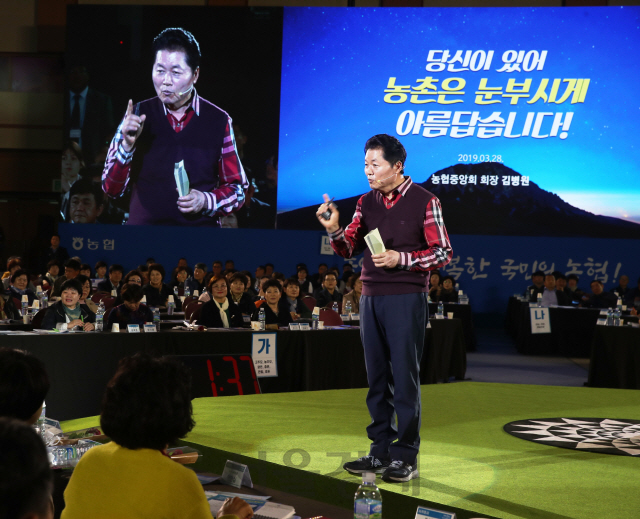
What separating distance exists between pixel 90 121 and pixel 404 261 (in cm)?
1076

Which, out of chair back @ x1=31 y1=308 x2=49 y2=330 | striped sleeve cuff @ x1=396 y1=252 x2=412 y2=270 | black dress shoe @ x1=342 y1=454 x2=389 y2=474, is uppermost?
striped sleeve cuff @ x1=396 y1=252 x2=412 y2=270

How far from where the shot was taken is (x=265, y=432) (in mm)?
3830

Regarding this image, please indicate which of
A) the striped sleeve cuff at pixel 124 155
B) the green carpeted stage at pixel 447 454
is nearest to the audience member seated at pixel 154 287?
the green carpeted stage at pixel 447 454

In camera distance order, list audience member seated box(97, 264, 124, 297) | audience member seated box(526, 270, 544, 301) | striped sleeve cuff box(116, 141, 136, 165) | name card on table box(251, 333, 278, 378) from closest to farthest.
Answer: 1. name card on table box(251, 333, 278, 378)
2. audience member seated box(97, 264, 124, 297)
3. audience member seated box(526, 270, 544, 301)
4. striped sleeve cuff box(116, 141, 136, 165)

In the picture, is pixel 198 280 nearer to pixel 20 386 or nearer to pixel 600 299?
pixel 600 299

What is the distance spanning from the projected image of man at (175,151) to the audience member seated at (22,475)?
446 inches

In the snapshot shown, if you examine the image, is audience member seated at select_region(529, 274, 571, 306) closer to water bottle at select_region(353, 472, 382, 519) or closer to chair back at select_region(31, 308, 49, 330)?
chair back at select_region(31, 308, 49, 330)

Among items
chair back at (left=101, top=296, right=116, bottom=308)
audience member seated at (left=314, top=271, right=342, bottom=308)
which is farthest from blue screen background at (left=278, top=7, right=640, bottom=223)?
chair back at (left=101, top=296, right=116, bottom=308)

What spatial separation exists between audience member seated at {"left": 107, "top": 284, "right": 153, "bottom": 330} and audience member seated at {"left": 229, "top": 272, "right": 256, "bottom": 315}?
1.04 m

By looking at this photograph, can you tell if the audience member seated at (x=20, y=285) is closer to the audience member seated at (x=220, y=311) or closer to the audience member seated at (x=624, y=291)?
the audience member seated at (x=220, y=311)

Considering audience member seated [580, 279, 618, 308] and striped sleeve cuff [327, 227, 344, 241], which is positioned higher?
striped sleeve cuff [327, 227, 344, 241]

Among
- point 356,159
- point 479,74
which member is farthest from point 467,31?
point 356,159

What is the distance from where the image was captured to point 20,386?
5.73 ft

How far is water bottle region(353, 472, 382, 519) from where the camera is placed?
2.15 meters
